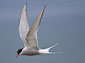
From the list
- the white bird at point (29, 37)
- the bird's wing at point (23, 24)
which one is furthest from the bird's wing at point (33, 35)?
the bird's wing at point (23, 24)

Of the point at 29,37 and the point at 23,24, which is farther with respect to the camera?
the point at 23,24

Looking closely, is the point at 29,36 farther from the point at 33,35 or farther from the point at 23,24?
the point at 23,24

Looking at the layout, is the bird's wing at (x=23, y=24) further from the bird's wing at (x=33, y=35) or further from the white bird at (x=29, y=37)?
the bird's wing at (x=33, y=35)

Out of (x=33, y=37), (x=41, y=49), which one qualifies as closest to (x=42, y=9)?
(x=33, y=37)

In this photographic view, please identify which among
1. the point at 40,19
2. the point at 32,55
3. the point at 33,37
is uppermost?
the point at 40,19

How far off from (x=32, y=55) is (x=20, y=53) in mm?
195

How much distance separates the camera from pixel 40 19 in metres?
4.00

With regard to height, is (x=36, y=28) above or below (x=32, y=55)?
above

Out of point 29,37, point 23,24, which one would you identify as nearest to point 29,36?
point 29,37

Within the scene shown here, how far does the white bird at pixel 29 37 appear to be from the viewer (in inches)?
161

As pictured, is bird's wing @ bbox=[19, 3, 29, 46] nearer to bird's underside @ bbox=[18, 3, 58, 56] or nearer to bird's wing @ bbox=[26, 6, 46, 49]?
bird's underside @ bbox=[18, 3, 58, 56]

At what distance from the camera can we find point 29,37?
4.27 m

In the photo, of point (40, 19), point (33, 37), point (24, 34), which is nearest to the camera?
point (40, 19)

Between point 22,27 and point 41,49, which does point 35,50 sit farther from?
point 22,27
